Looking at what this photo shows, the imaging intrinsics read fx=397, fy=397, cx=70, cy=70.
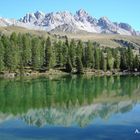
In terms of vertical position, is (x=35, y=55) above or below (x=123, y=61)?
above

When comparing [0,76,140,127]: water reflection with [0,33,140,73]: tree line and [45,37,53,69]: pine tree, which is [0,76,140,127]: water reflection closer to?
[0,33,140,73]: tree line

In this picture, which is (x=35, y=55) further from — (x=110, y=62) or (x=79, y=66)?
(x=110, y=62)

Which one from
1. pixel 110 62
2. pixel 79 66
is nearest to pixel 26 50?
pixel 79 66

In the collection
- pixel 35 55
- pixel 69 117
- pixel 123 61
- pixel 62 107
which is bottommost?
pixel 69 117

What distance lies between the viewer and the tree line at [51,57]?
141 meters

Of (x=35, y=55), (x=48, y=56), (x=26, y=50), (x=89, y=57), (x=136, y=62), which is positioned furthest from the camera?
(x=136, y=62)

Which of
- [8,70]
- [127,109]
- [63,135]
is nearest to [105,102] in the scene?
[127,109]

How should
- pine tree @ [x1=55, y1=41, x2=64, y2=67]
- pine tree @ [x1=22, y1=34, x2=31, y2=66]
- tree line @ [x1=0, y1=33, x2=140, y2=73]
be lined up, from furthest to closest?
1. pine tree @ [x1=55, y1=41, x2=64, y2=67]
2. pine tree @ [x1=22, y1=34, x2=31, y2=66]
3. tree line @ [x1=0, y1=33, x2=140, y2=73]

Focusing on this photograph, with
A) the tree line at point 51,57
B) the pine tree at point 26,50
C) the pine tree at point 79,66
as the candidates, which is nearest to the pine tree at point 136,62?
the tree line at point 51,57

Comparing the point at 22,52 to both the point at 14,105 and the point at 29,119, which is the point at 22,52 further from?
the point at 29,119

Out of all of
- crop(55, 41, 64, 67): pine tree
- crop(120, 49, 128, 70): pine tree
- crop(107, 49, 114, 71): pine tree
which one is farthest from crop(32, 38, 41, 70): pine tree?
crop(120, 49, 128, 70): pine tree

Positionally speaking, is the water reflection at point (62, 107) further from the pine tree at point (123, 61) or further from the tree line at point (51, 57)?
the pine tree at point (123, 61)

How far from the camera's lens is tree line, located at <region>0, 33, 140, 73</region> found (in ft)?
461

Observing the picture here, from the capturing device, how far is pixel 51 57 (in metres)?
155
